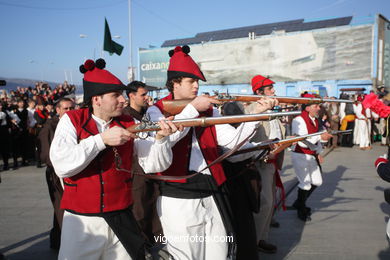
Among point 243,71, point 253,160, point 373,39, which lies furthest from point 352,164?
point 243,71

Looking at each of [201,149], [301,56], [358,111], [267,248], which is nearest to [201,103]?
[201,149]

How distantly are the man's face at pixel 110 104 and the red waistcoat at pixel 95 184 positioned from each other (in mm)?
127

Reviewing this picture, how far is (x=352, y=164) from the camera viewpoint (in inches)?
434

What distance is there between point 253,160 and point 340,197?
14.6 ft

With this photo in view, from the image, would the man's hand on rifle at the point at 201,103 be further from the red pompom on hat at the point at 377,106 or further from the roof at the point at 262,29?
the roof at the point at 262,29

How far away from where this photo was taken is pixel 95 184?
2529mm

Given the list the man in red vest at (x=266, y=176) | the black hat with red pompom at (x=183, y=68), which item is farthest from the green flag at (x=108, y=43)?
the black hat with red pompom at (x=183, y=68)

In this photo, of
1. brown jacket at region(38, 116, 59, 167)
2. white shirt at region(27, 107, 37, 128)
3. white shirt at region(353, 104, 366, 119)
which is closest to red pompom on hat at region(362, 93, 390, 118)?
brown jacket at region(38, 116, 59, 167)

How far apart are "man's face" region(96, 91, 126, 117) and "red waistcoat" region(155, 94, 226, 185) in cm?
47

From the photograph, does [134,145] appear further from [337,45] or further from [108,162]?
[337,45]

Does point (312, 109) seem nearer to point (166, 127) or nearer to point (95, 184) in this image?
point (166, 127)

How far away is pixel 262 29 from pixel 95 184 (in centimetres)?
4040

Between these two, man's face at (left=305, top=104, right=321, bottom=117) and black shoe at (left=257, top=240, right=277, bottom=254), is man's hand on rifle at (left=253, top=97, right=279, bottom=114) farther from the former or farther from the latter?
man's face at (left=305, top=104, right=321, bottom=117)

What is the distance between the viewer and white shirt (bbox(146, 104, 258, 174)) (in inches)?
110
